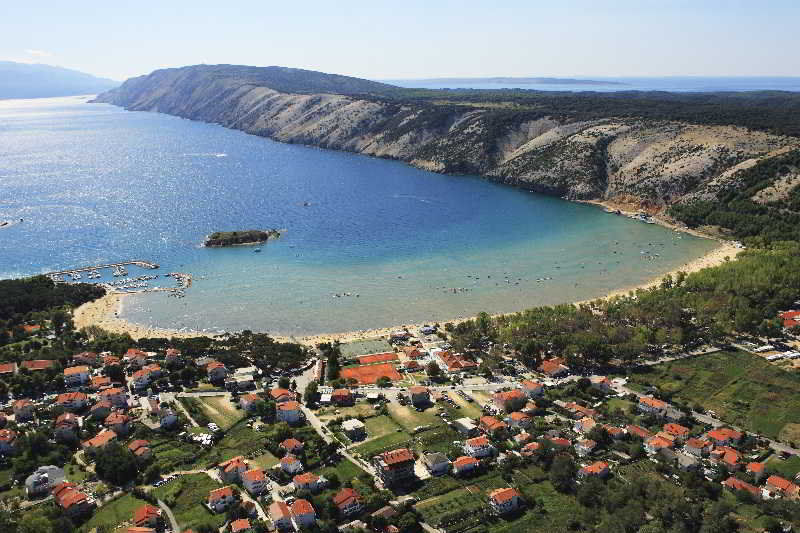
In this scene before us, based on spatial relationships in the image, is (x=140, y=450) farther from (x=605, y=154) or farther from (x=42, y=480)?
(x=605, y=154)

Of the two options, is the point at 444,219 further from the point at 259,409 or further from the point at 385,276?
the point at 259,409

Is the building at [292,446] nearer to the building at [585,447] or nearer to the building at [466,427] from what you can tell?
the building at [466,427]

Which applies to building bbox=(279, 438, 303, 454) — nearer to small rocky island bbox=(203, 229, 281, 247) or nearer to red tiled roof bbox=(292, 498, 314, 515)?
red tiled roof bbox=(292, 498, 314, 515)

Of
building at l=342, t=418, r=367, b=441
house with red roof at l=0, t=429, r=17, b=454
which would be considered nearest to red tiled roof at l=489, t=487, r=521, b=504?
building at l=342, t=418, r=367, b=441

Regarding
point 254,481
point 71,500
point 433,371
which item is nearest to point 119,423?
point 71,500


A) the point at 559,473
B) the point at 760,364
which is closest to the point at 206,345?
the point at 559,473

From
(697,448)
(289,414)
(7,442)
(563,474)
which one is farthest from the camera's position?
(289,414)
